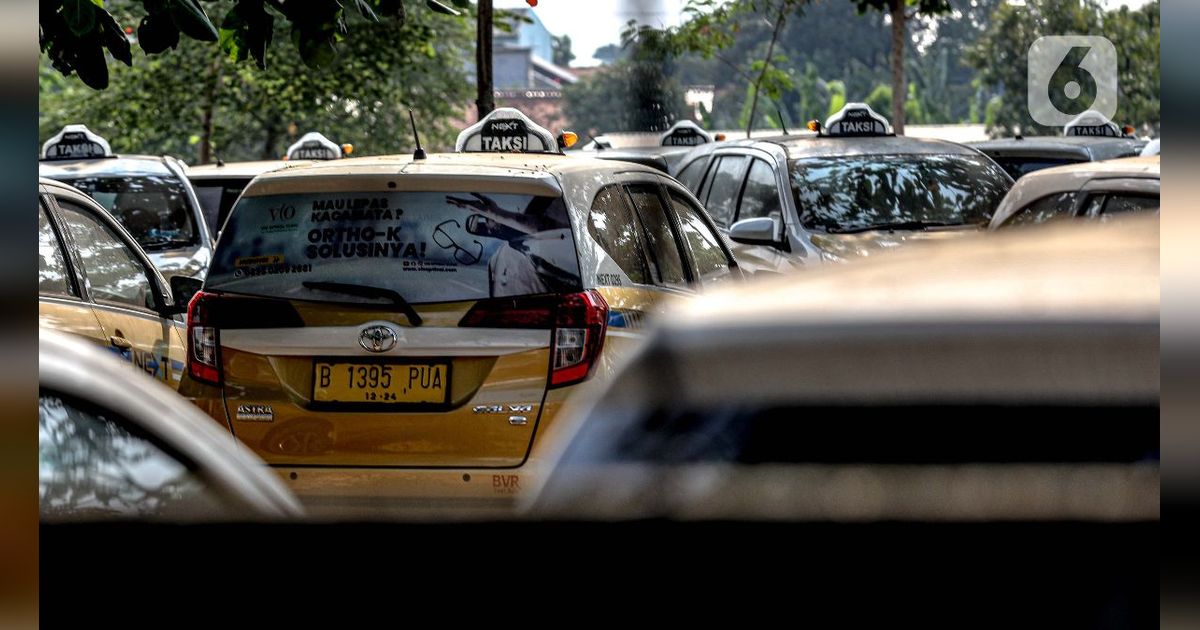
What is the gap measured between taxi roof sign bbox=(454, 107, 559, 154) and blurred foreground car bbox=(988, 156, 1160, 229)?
5.10 m

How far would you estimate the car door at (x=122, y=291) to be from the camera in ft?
19.5

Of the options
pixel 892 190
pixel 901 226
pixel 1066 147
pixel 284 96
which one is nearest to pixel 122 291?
pixel 901 226

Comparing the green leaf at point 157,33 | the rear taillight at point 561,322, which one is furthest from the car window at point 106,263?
the rear taillight at point 561,322

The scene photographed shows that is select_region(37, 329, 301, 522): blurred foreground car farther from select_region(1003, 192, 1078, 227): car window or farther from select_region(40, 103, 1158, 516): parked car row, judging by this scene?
select_region(1003, 192, 1078, 227): car window

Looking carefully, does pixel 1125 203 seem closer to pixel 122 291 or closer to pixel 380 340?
pixel 380 340

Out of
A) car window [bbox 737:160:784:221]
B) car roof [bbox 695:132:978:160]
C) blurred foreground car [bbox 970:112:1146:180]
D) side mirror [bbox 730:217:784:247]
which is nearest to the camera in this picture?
side mirror [bbox 730:217:784:247]

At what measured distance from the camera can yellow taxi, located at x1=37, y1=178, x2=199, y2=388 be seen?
5.56 meters

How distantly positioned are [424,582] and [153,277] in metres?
5.27

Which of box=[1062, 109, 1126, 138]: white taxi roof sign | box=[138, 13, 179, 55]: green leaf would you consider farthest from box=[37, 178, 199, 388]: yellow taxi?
box=[1062, 109, 1126, 138]: white taxi roof sign

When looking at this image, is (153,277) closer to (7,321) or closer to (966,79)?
(7,321)

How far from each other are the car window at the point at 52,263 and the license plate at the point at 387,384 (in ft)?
4.33

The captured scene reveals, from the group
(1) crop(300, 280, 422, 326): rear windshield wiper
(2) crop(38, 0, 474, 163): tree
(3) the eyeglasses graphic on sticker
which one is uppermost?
(2) crop(38, 0, 474, 163): tree

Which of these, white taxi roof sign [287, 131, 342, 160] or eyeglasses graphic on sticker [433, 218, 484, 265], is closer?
eyeglasses graphic on sticker [433, 218, 484, 265]

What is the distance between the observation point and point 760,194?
9266mm
